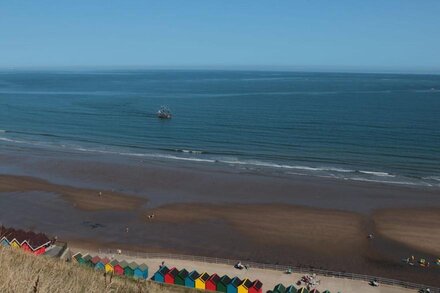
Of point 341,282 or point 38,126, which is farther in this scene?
point 38,126

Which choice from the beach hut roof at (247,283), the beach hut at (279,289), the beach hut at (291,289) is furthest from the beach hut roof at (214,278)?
the beach hut at (291,289)

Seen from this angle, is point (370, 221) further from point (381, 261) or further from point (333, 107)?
point (333, 107)

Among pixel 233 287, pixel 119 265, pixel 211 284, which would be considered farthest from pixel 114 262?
pixel 233 287

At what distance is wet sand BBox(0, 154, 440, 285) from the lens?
32562 millimetres

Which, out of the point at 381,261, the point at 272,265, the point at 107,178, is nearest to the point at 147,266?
the point at 272,265

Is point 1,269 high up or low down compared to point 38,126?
up

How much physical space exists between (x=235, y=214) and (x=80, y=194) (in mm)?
15691

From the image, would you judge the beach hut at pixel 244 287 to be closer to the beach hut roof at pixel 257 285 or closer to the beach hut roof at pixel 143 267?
the beach hut roof at pixel 257 285

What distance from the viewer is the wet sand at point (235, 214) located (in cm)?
3256

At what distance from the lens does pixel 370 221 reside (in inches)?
1517

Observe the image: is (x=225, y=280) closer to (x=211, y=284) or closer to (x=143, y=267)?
(x=211, y=284)

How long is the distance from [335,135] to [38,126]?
5240 cm

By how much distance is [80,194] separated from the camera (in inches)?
1775

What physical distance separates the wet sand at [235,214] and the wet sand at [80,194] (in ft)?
0.32
